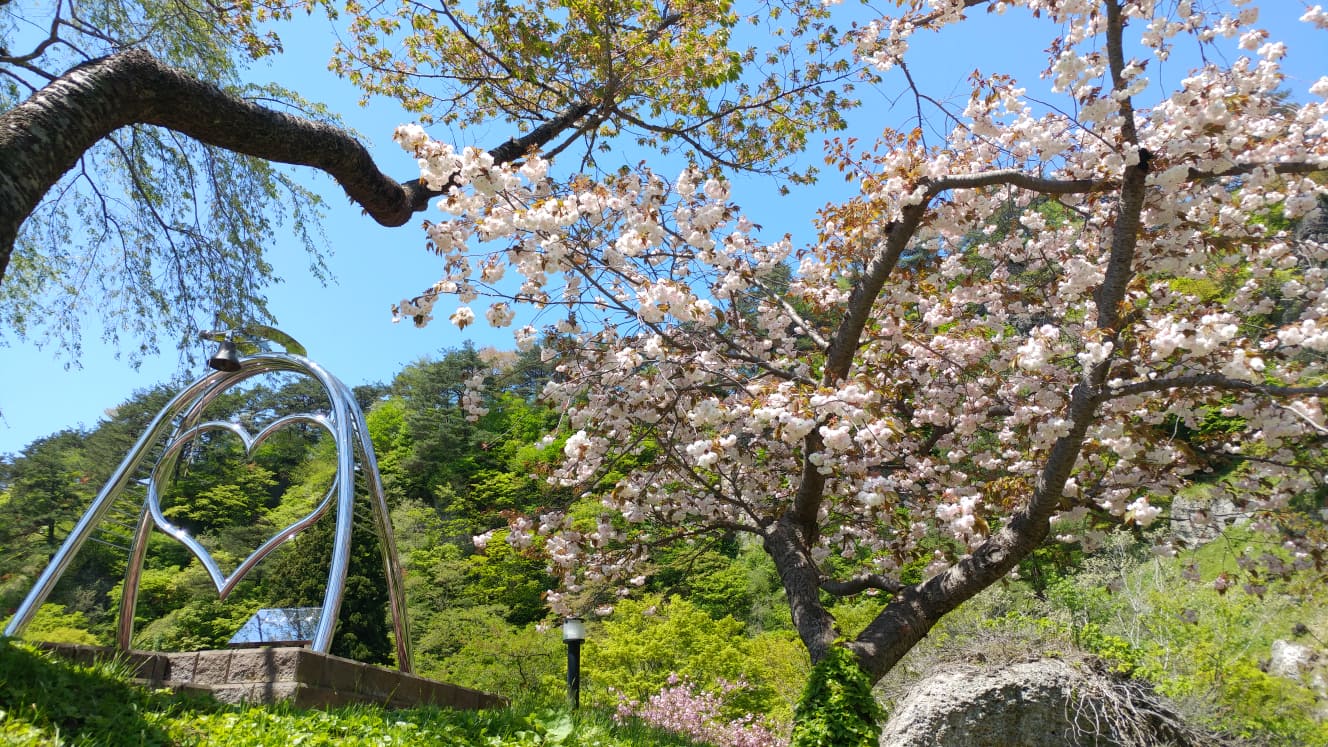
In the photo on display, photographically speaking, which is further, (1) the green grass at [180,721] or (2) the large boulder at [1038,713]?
(2) the large boulder at [1038,713]

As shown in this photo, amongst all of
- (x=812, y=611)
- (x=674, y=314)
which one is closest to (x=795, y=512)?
(x=812, y=611)

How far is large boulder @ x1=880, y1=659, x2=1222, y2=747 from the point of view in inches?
215

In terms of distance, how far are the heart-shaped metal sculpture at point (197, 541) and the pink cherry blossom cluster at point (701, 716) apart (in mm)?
5748

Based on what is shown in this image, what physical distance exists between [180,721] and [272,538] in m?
1.79

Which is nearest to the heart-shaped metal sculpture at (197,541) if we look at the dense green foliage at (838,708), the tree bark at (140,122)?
the tree bark at (140,122)

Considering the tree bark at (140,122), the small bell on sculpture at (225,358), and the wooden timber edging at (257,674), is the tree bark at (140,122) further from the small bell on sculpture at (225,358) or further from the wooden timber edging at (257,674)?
the wooden timber edging at (257,674)

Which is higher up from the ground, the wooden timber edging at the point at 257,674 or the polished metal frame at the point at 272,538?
the polished metal frame at the point at 272,538

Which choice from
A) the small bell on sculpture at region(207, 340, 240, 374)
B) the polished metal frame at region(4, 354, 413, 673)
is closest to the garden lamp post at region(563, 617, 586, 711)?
the polished metal frame at region(4, 354, 413, 673)

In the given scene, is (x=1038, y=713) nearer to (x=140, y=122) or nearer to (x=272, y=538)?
(x=272, y=538)

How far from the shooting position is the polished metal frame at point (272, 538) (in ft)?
12.6

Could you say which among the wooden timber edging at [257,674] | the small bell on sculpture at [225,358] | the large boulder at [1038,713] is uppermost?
the small bell on sculpture at [225,358]

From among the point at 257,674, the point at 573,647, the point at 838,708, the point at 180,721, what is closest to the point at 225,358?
the point at 257,674

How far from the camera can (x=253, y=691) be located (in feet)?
10.7

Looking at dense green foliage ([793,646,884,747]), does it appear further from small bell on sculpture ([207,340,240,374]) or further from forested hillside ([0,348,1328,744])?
small bell on sculpture ([207,340,240,374])
